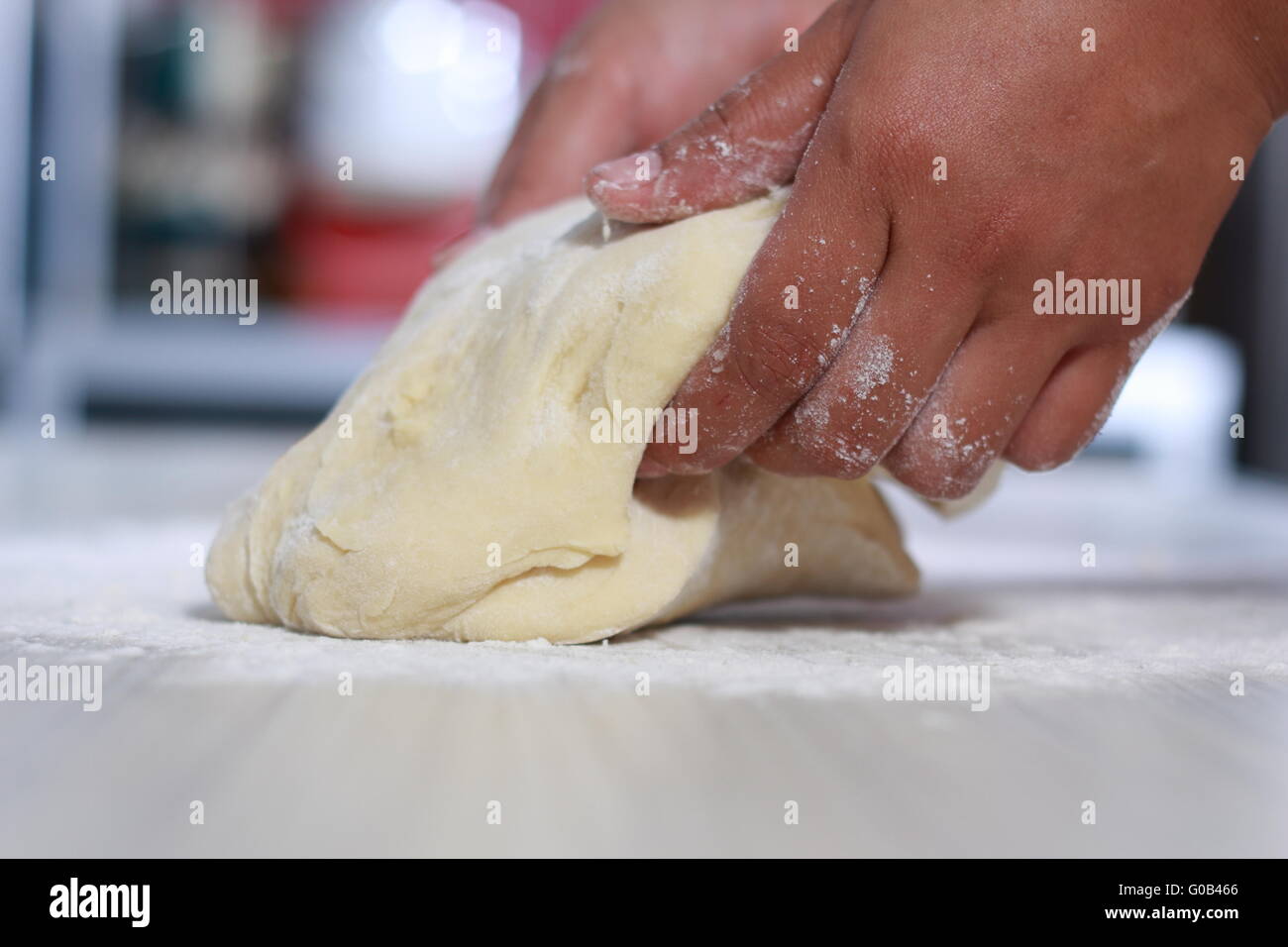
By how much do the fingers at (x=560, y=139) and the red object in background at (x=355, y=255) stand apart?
135 inches

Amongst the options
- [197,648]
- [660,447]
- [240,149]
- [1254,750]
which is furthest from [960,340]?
[240,149]

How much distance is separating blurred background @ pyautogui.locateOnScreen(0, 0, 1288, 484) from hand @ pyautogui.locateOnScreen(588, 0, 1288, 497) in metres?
3.79

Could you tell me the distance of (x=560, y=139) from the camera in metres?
1.77

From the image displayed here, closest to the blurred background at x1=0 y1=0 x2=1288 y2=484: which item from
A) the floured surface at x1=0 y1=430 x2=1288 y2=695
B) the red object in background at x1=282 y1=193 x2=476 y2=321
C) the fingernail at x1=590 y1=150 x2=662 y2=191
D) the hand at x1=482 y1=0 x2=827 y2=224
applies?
the red object in background at x1=282 y1=193 x2=476 y2=321

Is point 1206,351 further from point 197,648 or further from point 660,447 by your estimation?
point 197,648

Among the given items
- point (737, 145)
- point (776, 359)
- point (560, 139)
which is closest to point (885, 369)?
point (776, 359)

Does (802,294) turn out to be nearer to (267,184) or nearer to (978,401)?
(978,401)

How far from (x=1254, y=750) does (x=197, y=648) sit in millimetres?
860

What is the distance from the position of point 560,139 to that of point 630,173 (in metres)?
0.64

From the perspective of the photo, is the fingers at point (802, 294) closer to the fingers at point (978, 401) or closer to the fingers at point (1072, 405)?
the fingers at point (978, 401)

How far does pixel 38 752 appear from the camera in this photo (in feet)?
2.57

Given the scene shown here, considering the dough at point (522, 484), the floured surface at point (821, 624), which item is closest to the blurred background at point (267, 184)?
the floured surface at point (821, 624)

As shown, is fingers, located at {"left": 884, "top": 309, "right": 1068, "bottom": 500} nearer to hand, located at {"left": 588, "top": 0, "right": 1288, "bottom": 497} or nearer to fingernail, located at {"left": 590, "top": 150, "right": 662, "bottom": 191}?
hand, located at {"left": 588, "top": 0, "right": 1288, "bottom": 497}

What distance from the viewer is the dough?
1137 millimetres
